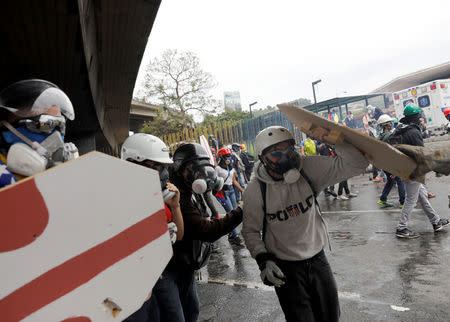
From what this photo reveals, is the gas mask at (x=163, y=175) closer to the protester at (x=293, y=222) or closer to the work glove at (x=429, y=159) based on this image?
the protester at (x=293, y=222)

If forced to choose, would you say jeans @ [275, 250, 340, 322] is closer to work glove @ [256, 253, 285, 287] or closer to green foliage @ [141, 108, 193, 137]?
work glove @ [256, 253, 285, 287]

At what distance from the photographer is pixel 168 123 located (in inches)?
738

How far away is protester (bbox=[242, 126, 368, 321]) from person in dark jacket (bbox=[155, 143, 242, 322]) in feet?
0.78

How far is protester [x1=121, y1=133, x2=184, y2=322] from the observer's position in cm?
178

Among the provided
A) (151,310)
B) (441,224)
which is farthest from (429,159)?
(441,224)

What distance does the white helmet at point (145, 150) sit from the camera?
2084mm

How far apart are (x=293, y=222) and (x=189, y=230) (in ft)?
2.34

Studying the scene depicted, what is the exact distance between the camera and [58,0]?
2.91m

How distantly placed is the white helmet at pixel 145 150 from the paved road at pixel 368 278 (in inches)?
76.6

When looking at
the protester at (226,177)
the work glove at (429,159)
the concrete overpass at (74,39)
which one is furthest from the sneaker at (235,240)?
the work glove at (429,159)

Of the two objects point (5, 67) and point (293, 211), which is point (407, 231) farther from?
point (5, 67)

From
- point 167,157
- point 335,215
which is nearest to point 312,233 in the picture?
point 167,157

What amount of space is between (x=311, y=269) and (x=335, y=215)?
491 centimetres

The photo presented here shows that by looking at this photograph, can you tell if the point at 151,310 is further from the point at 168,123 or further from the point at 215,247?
the point at 168,123
